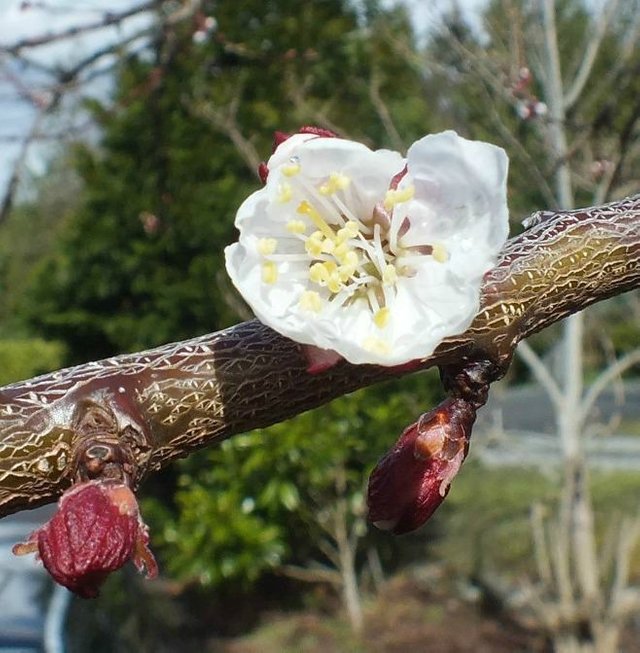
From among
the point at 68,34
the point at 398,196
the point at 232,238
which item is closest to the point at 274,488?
the point at 232,238

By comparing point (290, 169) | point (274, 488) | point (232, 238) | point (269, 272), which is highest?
point (232, 238)

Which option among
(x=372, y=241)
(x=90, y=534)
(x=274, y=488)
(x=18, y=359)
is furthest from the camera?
(x=18, y=359)

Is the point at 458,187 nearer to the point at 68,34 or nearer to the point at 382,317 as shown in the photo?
the point at 382,317

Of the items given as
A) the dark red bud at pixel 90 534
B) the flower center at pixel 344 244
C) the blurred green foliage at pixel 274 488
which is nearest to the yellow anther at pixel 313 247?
the flower center at pixel 344 244

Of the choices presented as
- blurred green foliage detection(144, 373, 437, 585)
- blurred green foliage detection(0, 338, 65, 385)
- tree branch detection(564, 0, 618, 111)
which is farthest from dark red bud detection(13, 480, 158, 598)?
blurred green foliage detection(0, 338, 65, 385)

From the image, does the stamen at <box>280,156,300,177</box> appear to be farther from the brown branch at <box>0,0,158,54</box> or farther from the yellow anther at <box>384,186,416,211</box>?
the brown branch at <box>0,0,158,54</box>

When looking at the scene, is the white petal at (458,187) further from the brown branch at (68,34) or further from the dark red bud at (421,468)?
the brown branch at (68,34)

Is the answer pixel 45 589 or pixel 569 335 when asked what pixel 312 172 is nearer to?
pixel 45 589
